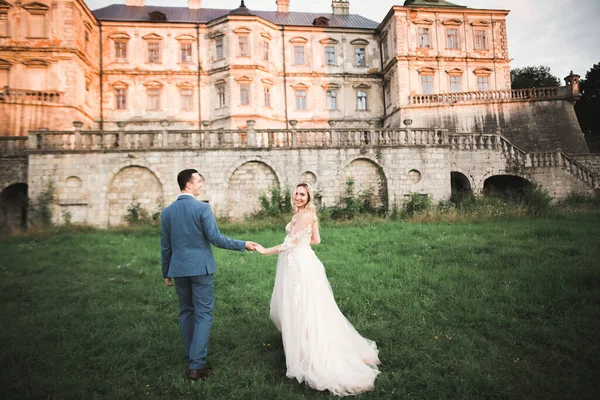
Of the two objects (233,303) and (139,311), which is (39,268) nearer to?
(139,311)

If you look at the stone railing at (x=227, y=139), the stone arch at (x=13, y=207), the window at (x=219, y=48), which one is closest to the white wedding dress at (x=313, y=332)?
the stone railing at (x=227, y=139)

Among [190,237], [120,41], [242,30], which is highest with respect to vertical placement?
[242,30]

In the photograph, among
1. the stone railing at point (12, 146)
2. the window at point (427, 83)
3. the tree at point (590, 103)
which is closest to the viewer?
the stone railing at point (12, 146)

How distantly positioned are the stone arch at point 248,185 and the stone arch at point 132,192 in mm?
3403

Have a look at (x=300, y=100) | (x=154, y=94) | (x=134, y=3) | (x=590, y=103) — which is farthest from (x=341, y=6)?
(x=590, y=103)

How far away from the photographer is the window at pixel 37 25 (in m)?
25.5

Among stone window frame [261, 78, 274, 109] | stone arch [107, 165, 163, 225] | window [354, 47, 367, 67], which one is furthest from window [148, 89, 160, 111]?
window [354, 47, 367, 67]

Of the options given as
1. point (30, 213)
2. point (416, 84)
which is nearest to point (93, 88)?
point (30, 213)

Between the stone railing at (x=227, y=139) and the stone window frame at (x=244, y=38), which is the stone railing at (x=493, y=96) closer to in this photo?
the stone railing at (x=227, y=139)

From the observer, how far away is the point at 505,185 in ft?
67.9

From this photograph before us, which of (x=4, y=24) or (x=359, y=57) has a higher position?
(x=359, y=57)

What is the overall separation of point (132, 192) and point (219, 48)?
1820 centimetres

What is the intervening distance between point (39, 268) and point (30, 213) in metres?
8.46

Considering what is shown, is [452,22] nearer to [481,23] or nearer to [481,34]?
[481,23]
